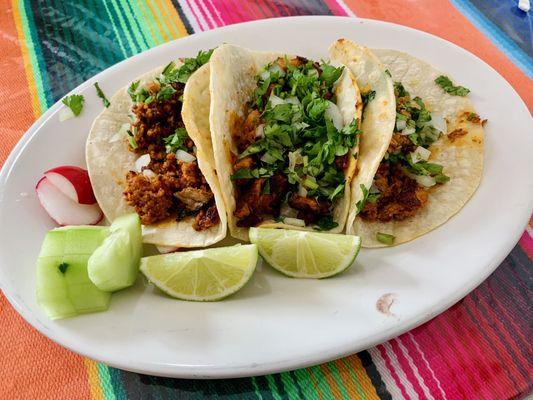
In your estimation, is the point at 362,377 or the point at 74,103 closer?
the point at 362,377

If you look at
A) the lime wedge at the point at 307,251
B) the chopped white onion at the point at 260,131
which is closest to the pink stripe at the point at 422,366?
the lime wedge at the point at 307,251

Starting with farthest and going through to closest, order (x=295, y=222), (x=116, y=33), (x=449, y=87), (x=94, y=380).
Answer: (x=116, y=33) < (x=449, y=87) < (x=295, y=222) < (x=94, y=380)

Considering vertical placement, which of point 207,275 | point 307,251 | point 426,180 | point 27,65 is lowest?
point 27,65

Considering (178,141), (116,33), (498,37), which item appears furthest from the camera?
(116,33)

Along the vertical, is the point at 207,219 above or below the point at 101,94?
above

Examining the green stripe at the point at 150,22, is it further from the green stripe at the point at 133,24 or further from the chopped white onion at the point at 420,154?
the chopped white onion at the point at 420,154

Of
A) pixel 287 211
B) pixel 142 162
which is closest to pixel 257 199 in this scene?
pixel 287 211

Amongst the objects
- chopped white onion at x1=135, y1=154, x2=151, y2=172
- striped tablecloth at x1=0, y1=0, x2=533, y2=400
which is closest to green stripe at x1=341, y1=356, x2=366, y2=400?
striped tablecloth at x1=0, y1=0, x2=533, y2=400

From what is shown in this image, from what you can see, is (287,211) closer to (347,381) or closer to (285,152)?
(285,152)
